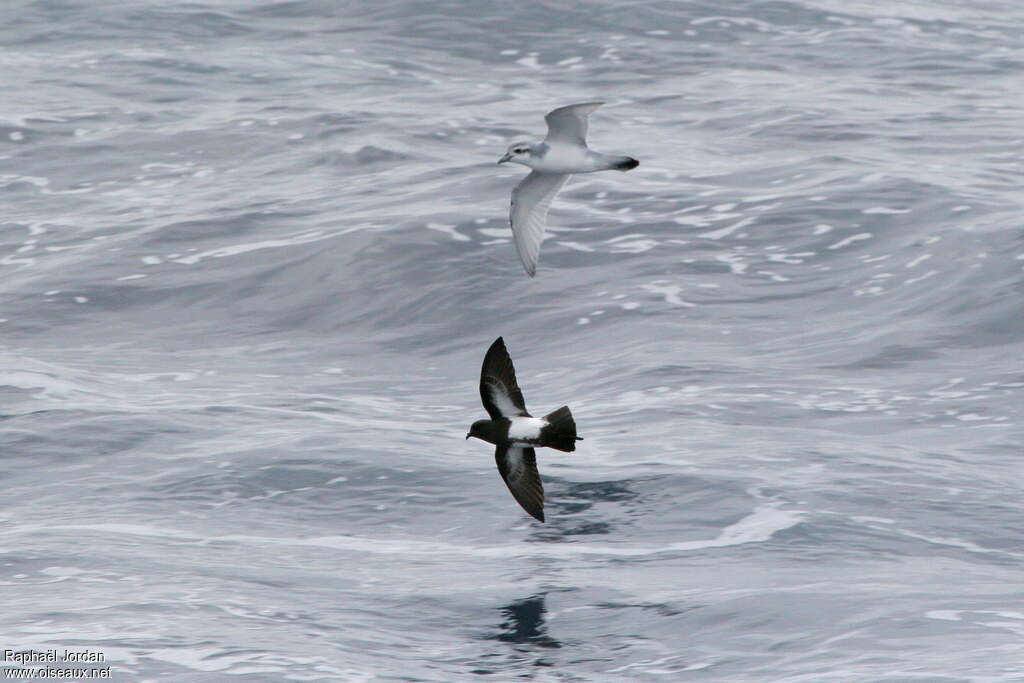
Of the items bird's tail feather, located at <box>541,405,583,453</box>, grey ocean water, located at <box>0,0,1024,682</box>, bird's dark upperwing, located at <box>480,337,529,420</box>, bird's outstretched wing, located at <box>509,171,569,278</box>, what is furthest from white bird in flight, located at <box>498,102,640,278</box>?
bird's tail feather, located at <box>541,405,583,453</box>

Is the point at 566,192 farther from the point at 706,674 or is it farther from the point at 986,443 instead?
the point at 706,674

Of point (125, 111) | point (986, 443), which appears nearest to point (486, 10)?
point (125, 111)

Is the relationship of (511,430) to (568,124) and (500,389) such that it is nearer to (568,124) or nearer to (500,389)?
(500,389)

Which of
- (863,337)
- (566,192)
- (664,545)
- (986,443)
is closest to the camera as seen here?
(664,545)

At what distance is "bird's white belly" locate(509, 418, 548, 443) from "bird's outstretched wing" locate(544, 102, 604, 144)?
Answer: 3299 millimetres

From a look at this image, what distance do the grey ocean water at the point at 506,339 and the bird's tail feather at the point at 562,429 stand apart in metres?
1.12

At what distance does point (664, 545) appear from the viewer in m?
14.3

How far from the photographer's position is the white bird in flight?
1565 centimetres

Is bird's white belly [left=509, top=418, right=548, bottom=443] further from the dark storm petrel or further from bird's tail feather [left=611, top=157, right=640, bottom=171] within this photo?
bird's tail feather [left=611, top=157, right=640, bottom=171]

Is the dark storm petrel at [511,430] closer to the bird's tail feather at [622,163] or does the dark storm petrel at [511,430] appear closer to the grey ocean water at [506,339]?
the grey ocean water at [506,339]

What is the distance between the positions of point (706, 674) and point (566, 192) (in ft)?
46.3

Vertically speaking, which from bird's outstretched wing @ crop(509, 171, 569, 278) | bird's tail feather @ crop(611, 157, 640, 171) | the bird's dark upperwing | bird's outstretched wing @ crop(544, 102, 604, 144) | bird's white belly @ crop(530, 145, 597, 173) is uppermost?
bird's outstretched wing @ crop(544, 102, 604, 144)

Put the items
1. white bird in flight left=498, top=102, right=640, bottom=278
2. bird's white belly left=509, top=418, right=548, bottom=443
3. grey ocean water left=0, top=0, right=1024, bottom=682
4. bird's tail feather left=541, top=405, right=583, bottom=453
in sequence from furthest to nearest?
white bird in flight left=498, top=102, right=640, bottom=278 < bird's white belly left=509, top=418, right=548, bottom=443 < bird's tail feather left=541, top=405, right=583, bottom=453 < grey ocean water left=0, top=0, right=1024, bottom=682

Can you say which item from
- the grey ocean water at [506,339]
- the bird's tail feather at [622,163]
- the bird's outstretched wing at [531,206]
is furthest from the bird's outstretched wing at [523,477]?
the bird's outstretched wing at [531,206]
